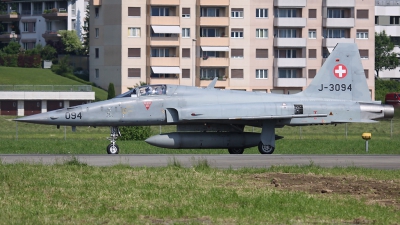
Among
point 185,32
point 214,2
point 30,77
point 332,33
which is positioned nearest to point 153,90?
point 185,32

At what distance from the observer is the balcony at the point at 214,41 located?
86.9 meters

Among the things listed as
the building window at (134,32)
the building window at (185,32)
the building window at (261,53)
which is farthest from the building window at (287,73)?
the building window at (134,32)

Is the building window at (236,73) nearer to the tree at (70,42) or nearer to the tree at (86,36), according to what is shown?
the tree at (86,36)

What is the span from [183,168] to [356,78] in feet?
38.6

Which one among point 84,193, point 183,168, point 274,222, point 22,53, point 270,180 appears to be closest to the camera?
point 274,222

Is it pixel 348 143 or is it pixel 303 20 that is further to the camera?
pixel 303 20

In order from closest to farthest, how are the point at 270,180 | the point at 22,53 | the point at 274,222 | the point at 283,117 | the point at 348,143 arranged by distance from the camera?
1. the point at 274,222
2. the point at 270,180
3. the point at 283,117
4. the point at 348,143
5. the point at 22,53

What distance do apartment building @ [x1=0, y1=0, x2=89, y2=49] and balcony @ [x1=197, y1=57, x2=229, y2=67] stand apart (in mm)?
40428

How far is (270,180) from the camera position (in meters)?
19.7

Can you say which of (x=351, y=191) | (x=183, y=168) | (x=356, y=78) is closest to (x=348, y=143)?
(x=356, y=78)

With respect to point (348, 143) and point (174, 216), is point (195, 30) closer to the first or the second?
point (348, 143)

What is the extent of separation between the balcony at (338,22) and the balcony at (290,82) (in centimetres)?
693

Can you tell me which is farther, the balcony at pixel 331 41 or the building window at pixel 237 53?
the balcony at pixel 331 41

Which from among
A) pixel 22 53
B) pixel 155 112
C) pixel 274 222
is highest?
pixel 22 53
